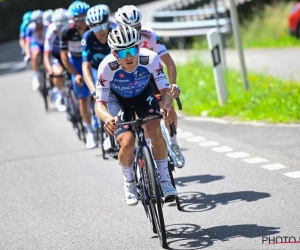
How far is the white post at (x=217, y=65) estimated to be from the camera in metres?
16.3

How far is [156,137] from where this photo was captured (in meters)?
8.75

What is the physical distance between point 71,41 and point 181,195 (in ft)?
17.3

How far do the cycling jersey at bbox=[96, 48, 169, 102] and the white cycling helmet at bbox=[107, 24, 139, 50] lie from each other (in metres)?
0.33

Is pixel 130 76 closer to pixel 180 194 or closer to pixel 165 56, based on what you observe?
pixel 180 194

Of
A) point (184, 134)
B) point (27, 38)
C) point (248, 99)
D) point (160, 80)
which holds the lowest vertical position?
point (184, 134)

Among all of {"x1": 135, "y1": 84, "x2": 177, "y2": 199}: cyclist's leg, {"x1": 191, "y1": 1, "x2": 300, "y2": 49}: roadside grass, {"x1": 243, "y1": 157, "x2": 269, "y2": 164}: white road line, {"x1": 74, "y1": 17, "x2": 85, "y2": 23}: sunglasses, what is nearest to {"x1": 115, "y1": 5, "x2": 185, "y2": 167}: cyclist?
{"x1": 243, "y1": 157, "x2": 269, "y2": 164}: white road line

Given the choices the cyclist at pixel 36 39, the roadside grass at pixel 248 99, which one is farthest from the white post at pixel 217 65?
the cyclist at pixel 36 39

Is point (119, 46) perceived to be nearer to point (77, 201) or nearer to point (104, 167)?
point (77, 201)

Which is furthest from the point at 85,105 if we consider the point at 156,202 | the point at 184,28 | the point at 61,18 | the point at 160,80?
the point at 184,28

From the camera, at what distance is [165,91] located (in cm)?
912

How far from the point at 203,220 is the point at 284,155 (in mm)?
3115

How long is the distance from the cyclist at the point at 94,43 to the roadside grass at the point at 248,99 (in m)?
3.34

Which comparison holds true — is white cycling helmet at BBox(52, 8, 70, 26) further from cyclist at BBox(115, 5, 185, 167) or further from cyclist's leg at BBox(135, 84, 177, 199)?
cyclist's leg at BBox(135, 84, 177, 199)

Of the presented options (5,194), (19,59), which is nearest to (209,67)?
(5,194)
